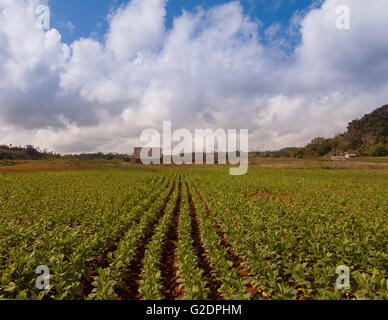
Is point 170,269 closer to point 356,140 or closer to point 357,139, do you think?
point 356,140

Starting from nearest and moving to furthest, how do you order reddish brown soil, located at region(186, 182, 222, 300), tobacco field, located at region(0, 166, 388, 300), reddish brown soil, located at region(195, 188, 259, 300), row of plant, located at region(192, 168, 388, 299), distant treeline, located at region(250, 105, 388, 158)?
row of plant, located at region(192, 168, 388, 299)
tobacco field, located at region(0, 166, 388, 300)
reddish brown soil, located at region(195, 188, 259, 300)
reddish brown soil, located at region(186, 182, 222, 300)
distant treeline, located at region(250, 105, 388, 158)

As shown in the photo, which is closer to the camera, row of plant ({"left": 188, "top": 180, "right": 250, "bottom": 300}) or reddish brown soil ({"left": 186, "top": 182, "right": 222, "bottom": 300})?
row of plant ({"left": 188, "top": 180, "right": 250, "bottom": 300})

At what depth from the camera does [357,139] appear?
111688 millimetres

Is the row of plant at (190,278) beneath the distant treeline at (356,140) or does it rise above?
beneath

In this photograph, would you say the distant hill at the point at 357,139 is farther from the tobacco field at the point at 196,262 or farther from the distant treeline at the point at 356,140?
the tobacco field at the point at 196,262

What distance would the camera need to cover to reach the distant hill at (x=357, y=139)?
10206cm

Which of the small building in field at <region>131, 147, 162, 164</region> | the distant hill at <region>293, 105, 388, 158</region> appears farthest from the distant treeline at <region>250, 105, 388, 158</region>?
the small building in field at <region>131, 147, 162, 164</region>

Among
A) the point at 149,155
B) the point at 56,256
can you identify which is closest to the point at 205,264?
the point at 56,256

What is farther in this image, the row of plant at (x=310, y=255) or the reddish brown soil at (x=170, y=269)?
the reddish brown soil at (x=170, y=269)

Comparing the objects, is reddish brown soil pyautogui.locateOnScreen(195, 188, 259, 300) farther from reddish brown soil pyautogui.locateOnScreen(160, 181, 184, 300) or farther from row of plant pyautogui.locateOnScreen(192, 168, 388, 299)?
reddish brown soil pyautogui.locateOnScreen(160, 181, 184, 300)

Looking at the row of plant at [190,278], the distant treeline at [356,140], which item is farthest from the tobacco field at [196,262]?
the distant treeline at [356,140]

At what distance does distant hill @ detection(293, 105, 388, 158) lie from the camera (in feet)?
335

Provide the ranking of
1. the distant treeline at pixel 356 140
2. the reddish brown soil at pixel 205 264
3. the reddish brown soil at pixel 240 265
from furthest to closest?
the distant treeline at pixel 356 140
the reddish brown soil at pixel 205 264
the reddish brown soil at pixel 240 265

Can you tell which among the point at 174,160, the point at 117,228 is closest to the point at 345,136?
the point at 174,160
